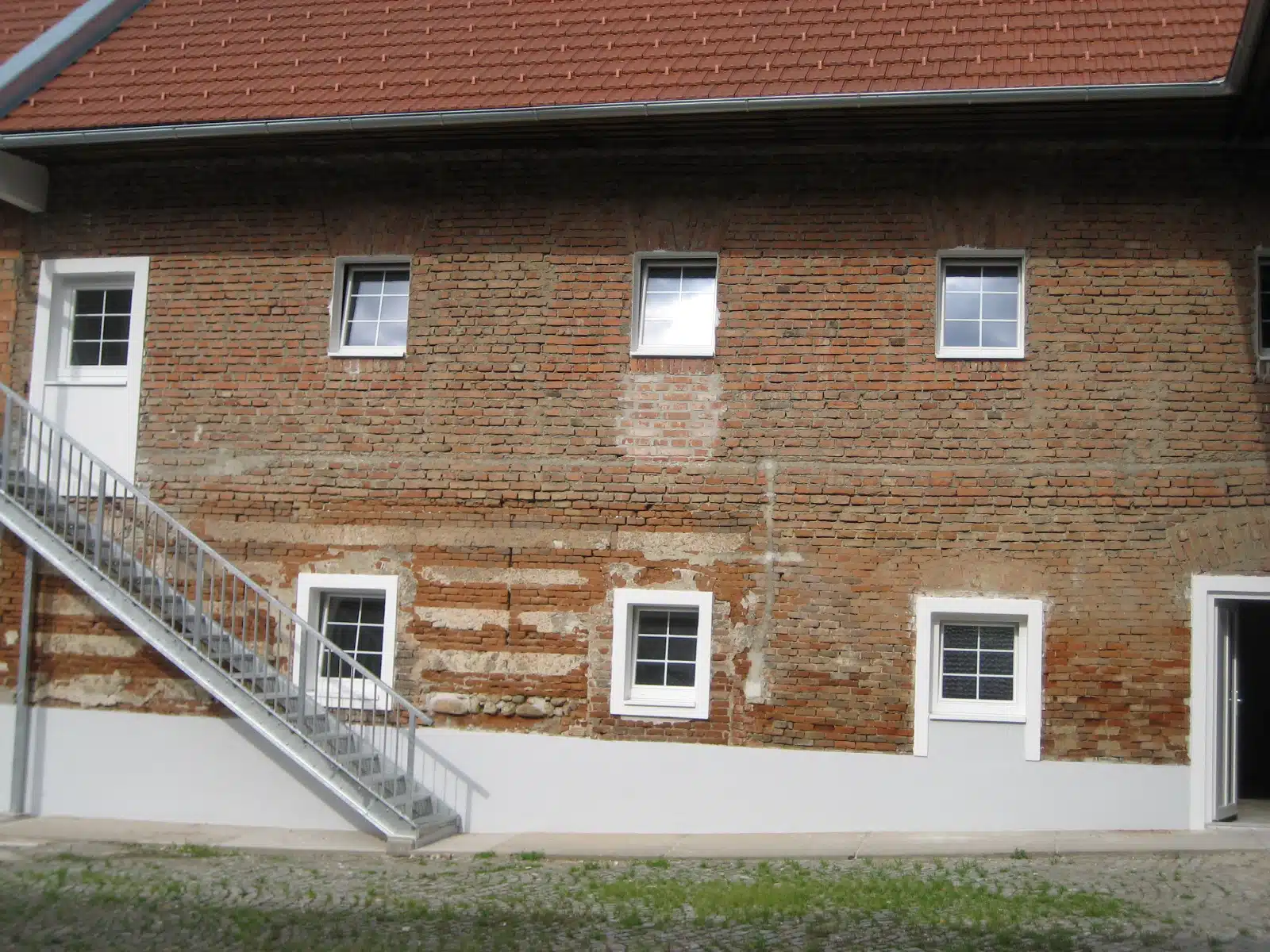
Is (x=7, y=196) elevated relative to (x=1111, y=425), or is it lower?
elevated

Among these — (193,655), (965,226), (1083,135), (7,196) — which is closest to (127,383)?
(7,196)

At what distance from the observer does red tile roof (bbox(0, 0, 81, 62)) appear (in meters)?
14.6

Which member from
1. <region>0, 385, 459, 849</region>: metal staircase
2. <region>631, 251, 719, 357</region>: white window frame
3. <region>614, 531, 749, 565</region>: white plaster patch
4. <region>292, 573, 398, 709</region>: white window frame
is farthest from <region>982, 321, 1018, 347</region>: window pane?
<region>0, 385, 459, 849</region>: metal staircase

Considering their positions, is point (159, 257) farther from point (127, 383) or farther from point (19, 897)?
point (19, 897)

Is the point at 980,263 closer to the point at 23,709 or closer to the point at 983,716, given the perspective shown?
the point at 983,716

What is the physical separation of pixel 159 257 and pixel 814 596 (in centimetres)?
662

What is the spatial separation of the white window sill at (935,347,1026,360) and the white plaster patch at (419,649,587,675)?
3837 millimetres

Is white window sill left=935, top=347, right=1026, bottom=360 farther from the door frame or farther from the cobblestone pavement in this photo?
the cobblestone pavement

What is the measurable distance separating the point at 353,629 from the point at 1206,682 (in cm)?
703

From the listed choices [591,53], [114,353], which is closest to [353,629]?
[114,353]

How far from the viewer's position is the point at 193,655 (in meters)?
11.6

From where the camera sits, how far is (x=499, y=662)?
1202cm

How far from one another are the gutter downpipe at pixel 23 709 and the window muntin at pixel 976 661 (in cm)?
800

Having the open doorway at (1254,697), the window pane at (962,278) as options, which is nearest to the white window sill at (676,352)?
the window pane at (962,278)
